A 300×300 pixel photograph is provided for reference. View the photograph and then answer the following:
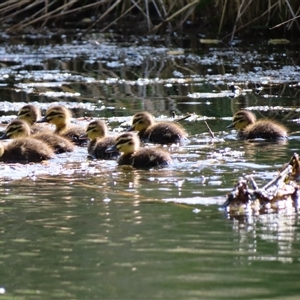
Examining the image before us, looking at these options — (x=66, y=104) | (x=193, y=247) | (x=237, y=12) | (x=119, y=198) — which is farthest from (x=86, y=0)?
(x=193, y=247)

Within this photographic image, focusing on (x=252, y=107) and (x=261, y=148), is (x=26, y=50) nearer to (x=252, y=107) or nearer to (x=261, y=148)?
(x=252, y=107)

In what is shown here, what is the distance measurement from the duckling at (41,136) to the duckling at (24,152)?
0.93 feet

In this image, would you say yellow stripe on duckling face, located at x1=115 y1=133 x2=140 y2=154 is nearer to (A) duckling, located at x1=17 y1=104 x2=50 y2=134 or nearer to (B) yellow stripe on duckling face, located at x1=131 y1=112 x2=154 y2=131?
(B) yellow stripe on duckling face, located at x1=131 y1=112 x2=154 y2=131

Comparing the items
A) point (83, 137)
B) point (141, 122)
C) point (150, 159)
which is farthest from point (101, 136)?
point (150, 159)

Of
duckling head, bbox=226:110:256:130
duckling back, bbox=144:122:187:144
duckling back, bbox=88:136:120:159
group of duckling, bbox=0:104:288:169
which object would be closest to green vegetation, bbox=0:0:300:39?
duckling head, bbox=226:110:256:130

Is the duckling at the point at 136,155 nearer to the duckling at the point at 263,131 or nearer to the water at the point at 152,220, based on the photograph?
the water at the point at 152,220

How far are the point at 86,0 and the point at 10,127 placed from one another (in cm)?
897

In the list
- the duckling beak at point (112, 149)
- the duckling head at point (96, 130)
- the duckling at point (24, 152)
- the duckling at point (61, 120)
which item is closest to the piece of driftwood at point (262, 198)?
the duckling beak at point (112, 149)

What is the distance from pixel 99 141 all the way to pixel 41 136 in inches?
21.7

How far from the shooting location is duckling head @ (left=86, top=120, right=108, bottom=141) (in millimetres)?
7980

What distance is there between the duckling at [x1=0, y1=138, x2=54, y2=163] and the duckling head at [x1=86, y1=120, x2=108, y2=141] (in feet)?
1.95

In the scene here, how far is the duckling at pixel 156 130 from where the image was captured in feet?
26.5

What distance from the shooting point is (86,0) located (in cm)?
1692

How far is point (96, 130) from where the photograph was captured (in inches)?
317
